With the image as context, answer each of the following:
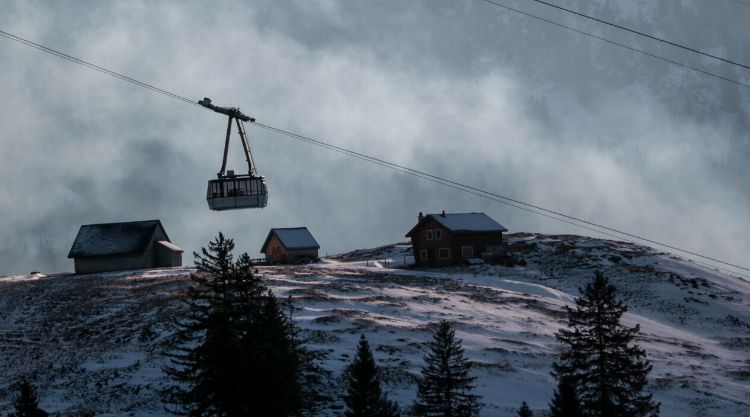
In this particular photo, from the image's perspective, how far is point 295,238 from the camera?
121m

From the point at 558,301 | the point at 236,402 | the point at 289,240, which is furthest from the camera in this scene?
the point at 289,240

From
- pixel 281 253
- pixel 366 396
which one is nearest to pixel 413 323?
pixel 366 396

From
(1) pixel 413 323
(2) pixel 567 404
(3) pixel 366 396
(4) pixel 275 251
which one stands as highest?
(4) pixel 275 251

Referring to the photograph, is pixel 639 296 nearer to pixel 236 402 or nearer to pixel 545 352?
pixel 545 352

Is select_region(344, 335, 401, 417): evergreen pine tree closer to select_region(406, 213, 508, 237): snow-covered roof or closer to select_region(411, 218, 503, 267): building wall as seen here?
select_region(411, 218, 503, 267): building wall

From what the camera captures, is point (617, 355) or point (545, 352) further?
point (545, 352)

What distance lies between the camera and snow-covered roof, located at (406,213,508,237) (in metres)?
110

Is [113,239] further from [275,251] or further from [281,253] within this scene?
[275,251]

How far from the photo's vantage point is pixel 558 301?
84.4m

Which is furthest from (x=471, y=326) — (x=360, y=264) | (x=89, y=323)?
(x=360, y=264)

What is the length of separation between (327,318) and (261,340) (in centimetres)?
2541

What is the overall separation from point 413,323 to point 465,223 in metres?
47.4

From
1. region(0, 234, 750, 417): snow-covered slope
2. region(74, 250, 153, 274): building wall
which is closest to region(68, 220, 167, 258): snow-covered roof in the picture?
region(74, 250, 153, 274): building wall

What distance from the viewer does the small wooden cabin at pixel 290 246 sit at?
118 meters
